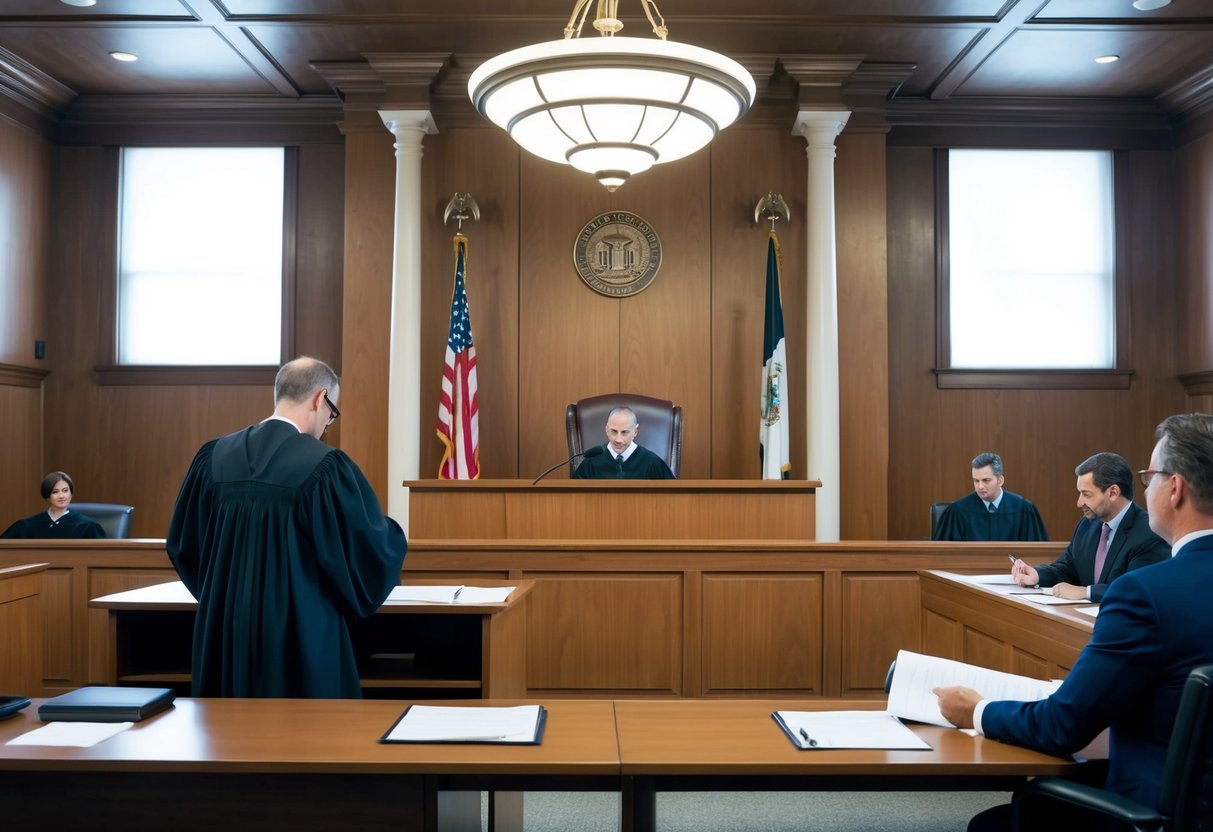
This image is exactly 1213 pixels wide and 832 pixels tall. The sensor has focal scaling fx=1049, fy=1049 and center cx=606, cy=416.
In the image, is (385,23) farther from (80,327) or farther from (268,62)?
(80,327)

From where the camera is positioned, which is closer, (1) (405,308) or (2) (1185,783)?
(2) (1185,783)

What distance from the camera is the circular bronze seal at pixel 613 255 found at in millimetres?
7875

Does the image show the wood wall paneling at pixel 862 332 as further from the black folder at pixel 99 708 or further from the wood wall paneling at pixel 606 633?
the black folder at pixel 99 708

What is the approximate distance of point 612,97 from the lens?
4.23 m

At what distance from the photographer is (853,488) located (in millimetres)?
7605

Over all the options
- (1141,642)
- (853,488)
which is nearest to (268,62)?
(853,488)

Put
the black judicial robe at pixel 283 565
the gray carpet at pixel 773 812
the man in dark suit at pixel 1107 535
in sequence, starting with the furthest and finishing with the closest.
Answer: the man in dark suit at pixel 1107 535 < the gray carpet at pixel 773 812 < the black judicial robe at pixel 283 565

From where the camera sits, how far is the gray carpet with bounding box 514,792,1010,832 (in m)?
3.69

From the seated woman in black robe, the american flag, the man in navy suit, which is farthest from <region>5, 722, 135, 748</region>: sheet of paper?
the american flag

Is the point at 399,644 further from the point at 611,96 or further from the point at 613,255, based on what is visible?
the point at 613,255

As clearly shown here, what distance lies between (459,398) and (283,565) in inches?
180

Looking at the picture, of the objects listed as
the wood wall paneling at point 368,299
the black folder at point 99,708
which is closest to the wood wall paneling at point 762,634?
the black folder at point 99,708

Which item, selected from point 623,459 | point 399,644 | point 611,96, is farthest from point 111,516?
point 611,96

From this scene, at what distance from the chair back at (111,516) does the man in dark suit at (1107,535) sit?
505 centimetres
